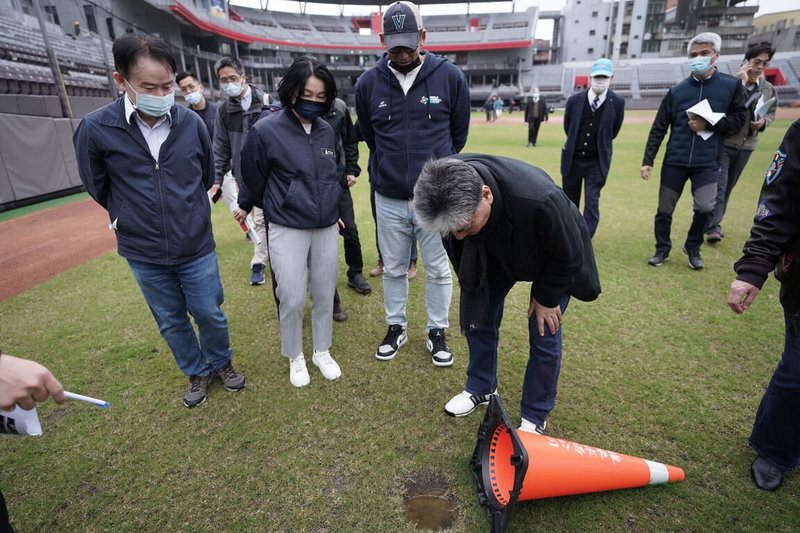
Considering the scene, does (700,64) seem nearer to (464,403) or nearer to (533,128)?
(464,403)

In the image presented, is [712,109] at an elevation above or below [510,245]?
above

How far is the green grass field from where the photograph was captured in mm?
2006

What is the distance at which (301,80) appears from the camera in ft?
8.07

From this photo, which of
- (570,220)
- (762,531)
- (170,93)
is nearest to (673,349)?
(762,531)

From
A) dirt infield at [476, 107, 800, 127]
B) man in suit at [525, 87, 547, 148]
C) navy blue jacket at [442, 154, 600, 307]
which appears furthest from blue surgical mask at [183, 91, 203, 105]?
dirt infield at [476, 107, 800, 127]

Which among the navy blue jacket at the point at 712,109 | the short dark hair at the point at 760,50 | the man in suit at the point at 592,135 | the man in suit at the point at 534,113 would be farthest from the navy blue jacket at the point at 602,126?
the man in suit at the point at 534,113

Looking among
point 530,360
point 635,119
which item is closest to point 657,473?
point 530,360

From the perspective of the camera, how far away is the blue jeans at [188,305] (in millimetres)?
2494

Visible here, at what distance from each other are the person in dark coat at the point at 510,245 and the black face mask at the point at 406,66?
125cm

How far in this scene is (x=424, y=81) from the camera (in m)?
2.85

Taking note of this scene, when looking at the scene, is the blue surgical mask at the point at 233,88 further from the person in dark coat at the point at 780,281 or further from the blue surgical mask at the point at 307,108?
the person in dark coat at the point at 780,281

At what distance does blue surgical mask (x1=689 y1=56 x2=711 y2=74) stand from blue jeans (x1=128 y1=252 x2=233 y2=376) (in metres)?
4.84

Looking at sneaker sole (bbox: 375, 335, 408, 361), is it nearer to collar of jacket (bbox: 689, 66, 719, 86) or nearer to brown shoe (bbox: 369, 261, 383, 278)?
brown shoe (bbox: 369, 261, 383, 278)

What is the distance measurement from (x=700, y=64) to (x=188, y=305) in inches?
201
